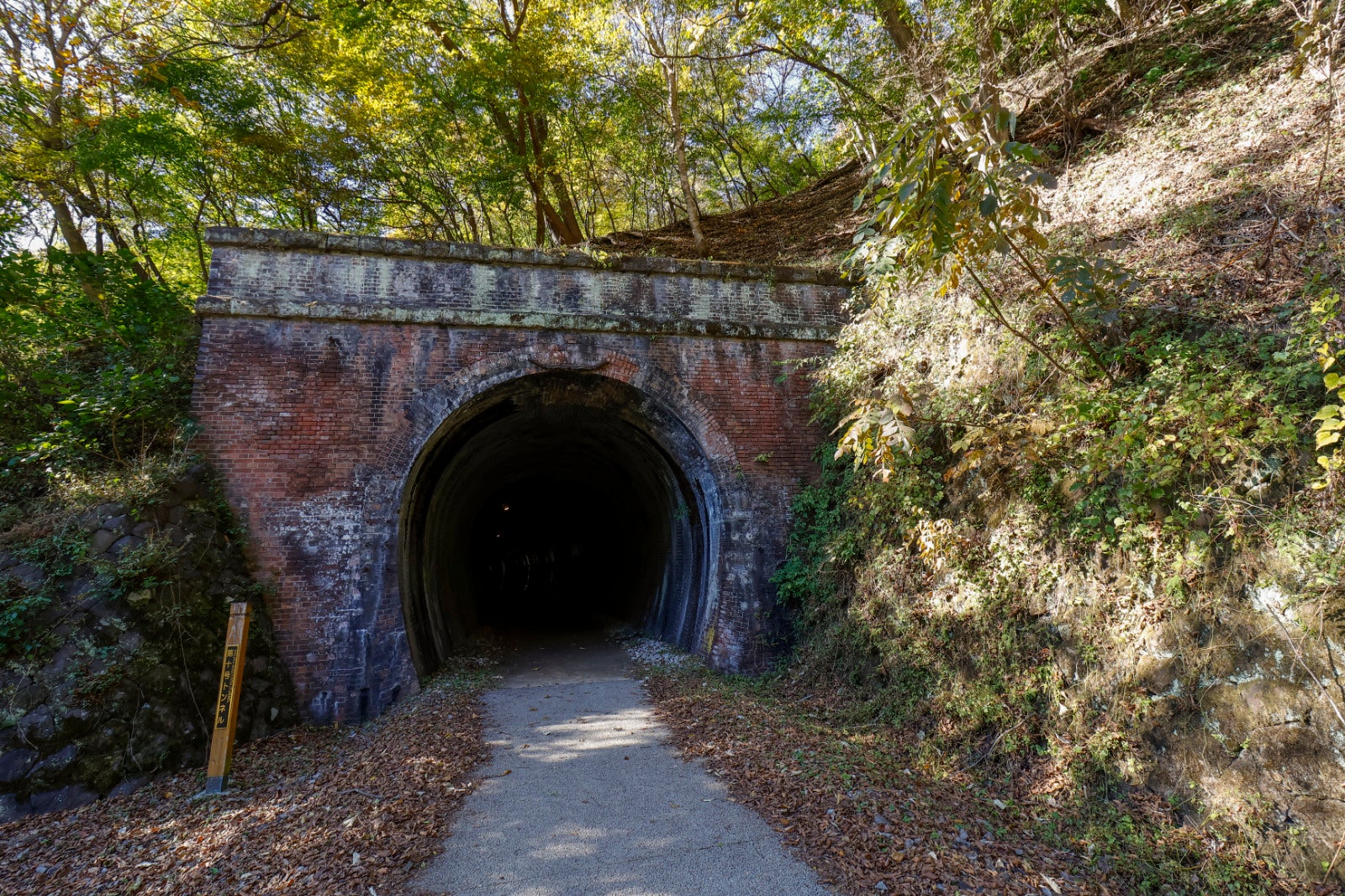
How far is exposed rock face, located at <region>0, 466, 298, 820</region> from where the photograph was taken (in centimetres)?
573

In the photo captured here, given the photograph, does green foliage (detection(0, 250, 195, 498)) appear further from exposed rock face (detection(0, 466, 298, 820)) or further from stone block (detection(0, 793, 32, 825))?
stone block (detection(0, 793, 32, 825))

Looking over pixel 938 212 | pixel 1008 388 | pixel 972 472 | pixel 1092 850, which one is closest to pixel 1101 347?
pixel 1008 388

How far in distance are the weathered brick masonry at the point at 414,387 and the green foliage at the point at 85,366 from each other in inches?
29.2

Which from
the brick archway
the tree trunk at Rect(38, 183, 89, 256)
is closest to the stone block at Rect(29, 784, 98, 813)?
the brick archway

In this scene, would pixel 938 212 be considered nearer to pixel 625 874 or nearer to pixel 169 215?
pixel 625 874

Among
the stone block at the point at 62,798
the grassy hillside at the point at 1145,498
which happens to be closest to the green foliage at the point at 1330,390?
the grassy hillside at the point at 1145,498

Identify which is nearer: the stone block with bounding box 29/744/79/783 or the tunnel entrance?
the stone block with bounding box 29/744/79/783

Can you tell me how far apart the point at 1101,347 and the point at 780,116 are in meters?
12.2

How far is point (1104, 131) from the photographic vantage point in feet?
28.1

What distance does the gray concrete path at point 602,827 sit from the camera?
3.81m

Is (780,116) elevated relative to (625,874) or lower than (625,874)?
elevated

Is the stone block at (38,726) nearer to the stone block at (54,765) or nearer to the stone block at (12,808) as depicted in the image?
the stone block at (54,765)

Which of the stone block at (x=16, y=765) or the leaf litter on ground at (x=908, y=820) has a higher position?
the stone block at (x=16, y=765)

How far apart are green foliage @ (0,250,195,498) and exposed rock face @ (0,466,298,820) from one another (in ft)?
3.76
